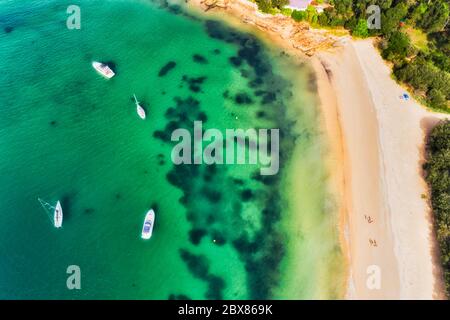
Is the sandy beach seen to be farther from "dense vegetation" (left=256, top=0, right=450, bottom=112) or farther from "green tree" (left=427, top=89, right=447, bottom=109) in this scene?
"dense vegetation" (left=256, top=0, right=450, bottom=112)

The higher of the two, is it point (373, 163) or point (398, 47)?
point (398, 47)

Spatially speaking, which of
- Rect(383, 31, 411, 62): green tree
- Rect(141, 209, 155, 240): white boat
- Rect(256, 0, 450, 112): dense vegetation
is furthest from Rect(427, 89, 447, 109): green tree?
Rect(141, 209, 155, 240): white boat

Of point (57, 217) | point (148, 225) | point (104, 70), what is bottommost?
point (57, 217)

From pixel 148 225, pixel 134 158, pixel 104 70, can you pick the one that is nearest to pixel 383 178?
pixel 148 225

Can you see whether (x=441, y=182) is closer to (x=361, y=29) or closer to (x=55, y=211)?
(x=361, y=29)
